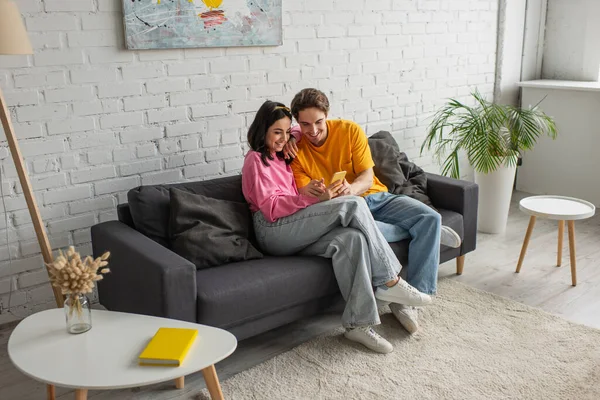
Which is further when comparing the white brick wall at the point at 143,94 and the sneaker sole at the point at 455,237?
the sneaker sole at the point at 455,237

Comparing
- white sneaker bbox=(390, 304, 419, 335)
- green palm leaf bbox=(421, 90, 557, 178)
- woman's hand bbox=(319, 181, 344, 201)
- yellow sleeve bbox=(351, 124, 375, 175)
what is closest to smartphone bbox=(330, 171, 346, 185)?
woman's hand bbox=(319, 181, 344, 201)

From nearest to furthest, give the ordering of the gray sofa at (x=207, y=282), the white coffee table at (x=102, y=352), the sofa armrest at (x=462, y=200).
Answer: the white coffee table at (x=102, y=352) < the gray sofa at (x=207, y=282) < the sofa armrest at (x=462, y=200)

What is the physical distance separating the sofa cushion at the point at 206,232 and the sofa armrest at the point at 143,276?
0.17m

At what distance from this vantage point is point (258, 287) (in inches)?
101

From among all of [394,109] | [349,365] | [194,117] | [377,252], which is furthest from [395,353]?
[394,109]

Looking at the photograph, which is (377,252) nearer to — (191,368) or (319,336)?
(319,336)

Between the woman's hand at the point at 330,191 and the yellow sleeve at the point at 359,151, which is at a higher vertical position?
the yellow sleeve at the point at 359,151

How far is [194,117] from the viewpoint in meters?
3.33

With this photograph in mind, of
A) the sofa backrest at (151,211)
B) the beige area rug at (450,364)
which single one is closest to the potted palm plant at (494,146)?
the beige area rug at (450,364)

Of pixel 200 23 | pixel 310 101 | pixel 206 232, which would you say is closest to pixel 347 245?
pixel 206 232

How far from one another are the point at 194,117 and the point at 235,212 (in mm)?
660

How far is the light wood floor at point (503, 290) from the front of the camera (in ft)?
8.23

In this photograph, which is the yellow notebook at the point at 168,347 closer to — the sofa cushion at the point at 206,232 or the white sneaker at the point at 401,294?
the sofa cushion at the point at 206,232

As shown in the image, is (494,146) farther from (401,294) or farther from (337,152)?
(401,294)
